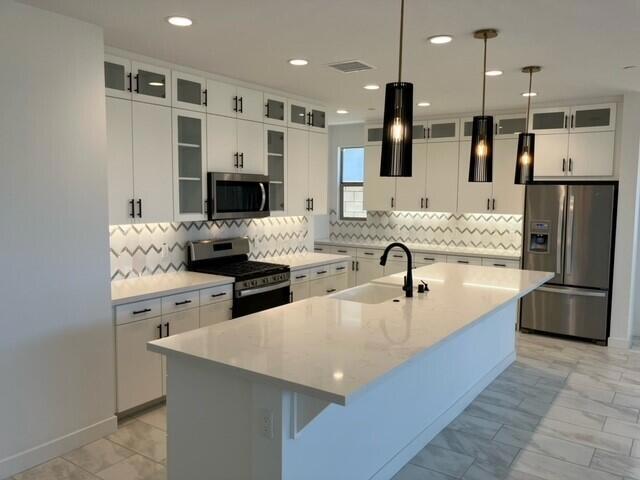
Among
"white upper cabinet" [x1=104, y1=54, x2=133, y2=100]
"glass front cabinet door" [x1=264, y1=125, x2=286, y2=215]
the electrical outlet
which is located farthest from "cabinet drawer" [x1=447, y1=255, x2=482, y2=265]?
the electrical outlet

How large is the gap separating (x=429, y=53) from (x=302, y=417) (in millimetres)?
2762

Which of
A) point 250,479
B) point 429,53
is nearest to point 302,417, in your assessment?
point 250,479

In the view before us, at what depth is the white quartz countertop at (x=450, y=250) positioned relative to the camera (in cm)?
623

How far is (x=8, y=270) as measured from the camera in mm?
2877

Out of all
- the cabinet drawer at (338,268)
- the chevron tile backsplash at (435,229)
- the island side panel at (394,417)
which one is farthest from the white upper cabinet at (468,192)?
the island side panel at (394,417)

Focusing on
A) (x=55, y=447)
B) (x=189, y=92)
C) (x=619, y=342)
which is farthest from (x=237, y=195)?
(x=619, y=342)

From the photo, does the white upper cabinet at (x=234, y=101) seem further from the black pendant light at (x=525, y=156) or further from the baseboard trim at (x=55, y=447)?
the baseboard trim at (x=55, y=447)

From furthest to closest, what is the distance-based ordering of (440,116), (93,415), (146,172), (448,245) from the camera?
(448,245)
(440,116)
(146,172)
(93,415)

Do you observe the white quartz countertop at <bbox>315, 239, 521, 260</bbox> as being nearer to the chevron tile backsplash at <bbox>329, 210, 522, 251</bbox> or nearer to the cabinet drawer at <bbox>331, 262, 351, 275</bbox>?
the chevron tile backsplash at <bbox>329, 210, 522, 251</bbox>

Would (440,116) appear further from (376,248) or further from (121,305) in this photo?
(121,305)

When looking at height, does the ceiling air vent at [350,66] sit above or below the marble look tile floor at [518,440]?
above

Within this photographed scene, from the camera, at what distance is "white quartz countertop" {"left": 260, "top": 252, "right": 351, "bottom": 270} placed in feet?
17.1

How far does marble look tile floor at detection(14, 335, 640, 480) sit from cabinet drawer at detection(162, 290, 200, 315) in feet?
2.50

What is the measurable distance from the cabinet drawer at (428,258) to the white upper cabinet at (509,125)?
1611mm
